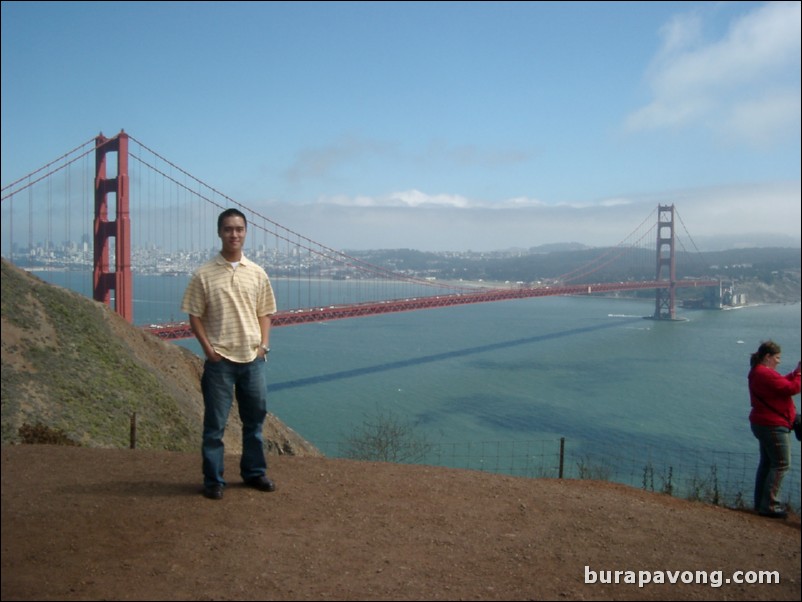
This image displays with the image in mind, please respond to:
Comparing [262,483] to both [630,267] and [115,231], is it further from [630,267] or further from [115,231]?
[630,267]

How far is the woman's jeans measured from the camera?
2730 mm

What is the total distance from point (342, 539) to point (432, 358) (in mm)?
21959

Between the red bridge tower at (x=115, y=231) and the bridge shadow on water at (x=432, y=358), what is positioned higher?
the red bridge tower at (x=115, y=231)

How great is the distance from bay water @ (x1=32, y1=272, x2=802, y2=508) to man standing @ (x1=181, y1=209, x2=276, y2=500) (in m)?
3.96

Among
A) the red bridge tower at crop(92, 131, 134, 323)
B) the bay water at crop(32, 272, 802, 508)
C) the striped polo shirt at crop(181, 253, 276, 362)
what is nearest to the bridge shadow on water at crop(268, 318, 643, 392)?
the bay water at crop(32, 272, 802, 508)

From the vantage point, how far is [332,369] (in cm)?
1977

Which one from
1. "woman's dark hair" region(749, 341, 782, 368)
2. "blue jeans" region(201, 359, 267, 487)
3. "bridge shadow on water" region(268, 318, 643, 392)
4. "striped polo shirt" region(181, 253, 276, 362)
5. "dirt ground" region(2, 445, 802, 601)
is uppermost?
"striped polo shirt" region(181, 253, 276, 362)

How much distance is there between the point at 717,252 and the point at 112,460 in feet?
168

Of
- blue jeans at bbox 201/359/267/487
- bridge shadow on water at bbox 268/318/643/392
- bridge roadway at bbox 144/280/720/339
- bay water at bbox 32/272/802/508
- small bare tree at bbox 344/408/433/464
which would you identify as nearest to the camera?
blue jeans at bbox 201/359/267/487

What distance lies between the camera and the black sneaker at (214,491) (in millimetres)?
2242

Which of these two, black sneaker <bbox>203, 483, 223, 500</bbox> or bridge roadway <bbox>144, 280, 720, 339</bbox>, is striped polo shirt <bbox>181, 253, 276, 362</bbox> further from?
bridge roadway <bbox>144, 280, 720, 339</bbox>

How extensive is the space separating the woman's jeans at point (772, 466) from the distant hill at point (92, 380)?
2690 mm

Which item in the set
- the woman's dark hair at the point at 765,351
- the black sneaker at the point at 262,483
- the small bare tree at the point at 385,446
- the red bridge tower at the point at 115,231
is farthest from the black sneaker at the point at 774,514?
the red bridge tower at the point at 115,231

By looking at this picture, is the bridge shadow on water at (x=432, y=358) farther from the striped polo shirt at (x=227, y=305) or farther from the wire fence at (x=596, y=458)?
the striped polo shirt at (x=227, y=305)
